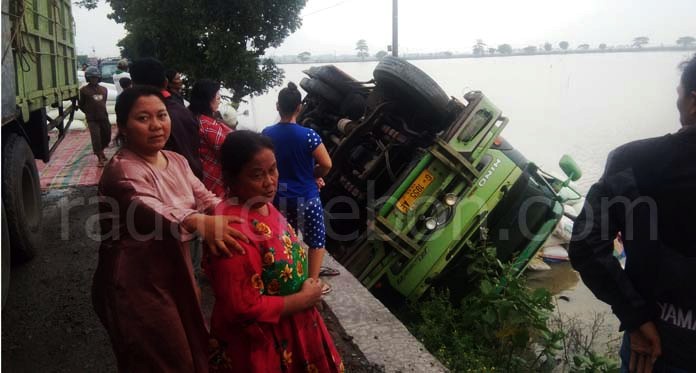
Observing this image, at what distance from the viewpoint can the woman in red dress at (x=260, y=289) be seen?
1451 mm

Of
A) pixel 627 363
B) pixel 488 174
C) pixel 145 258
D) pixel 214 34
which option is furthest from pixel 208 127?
pixel 214 34

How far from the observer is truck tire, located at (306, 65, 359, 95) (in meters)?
5.78

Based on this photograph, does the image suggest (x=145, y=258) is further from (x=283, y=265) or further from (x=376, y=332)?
(x=376, y=332)

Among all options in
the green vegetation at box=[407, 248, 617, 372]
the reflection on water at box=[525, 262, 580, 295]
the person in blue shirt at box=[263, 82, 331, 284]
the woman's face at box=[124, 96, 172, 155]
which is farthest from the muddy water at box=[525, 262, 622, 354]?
the woman's face at box=[124, 96, 172, 155]

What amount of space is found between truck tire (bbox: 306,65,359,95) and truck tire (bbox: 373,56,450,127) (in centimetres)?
126

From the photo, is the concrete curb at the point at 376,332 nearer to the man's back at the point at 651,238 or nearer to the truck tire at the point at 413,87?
the man's back at the point at 651,238

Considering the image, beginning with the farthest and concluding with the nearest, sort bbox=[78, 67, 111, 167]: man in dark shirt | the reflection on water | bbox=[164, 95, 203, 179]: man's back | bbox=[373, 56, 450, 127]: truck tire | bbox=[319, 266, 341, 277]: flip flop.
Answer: bbox=[78, 67, 111, 167]: man in dark shirt → the reflection on water → bbox=[373, 56, 450, 127]: truck tire → bbox=[319, 266, 341, 277]: flip flop → bbox=[164, 95, 203, 179]: man's back

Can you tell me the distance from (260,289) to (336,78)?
468 cm

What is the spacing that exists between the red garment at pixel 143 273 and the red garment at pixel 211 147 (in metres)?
1.43

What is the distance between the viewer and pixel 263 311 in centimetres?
146

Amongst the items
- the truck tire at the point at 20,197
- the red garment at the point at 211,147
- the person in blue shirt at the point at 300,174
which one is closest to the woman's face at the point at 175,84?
the red garment at the point at 211,147

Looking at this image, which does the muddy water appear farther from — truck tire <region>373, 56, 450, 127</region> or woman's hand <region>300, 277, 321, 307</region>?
woman's hand <region>300, 277, 321, 307</region>

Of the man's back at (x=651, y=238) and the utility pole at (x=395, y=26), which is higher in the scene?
the utility pole at (x=395, y=26)

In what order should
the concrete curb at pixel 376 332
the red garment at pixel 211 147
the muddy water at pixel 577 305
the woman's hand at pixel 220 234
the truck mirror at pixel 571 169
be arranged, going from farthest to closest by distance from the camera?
the muddy water at pixel 577 305 < the truck mirror at pixel 571 169 < the red garment at pixel 211 147 < the concrete curb at pixel 376 332 < the woman's hand at pixel 220 234
